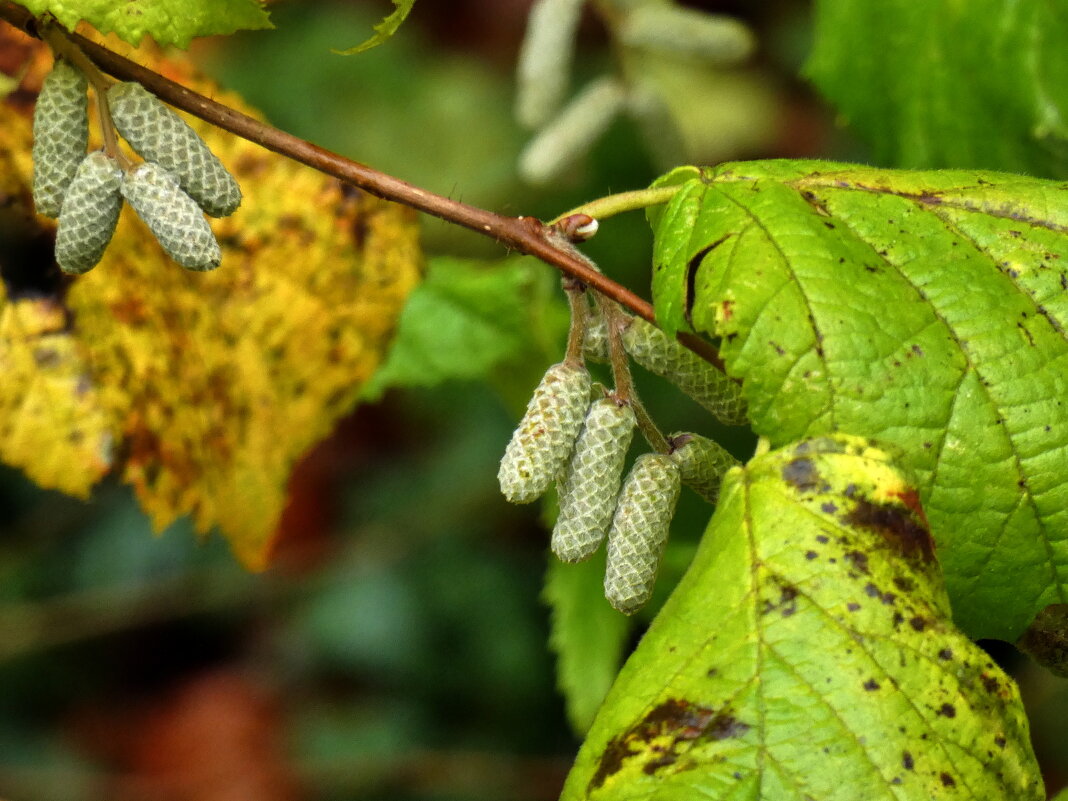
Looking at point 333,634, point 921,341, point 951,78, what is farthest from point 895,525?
point 333,634

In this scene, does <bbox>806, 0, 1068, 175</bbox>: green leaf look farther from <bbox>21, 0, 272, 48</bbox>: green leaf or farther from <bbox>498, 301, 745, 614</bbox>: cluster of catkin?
<bbox>21, 0, 272, 48</bbox>: green leaf

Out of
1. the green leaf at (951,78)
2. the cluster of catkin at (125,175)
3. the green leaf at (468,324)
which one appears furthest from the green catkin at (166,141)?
the green leaf at (951,78)

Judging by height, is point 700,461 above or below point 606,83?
below

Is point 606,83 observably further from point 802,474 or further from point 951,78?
point 802,474

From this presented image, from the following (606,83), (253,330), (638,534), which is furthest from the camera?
(606,83)

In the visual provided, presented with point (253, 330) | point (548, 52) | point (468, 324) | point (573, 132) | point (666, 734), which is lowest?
point (666, 734)

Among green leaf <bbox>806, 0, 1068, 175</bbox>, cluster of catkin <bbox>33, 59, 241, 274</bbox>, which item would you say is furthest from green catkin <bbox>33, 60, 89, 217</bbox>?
green leaf <bbox>806, 0, 1068, 175</bbox>
